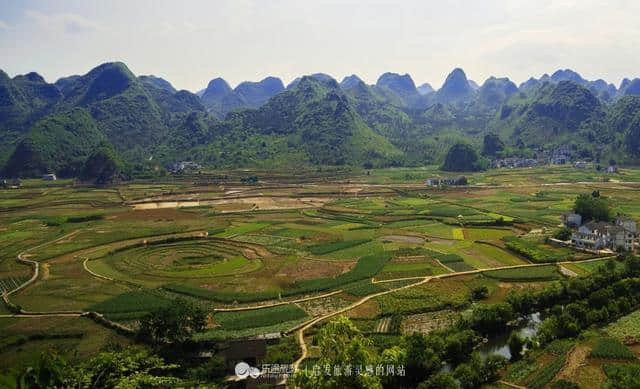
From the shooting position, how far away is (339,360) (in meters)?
15.3

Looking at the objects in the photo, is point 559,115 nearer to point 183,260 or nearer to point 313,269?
point 313,269

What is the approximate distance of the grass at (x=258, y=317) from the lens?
1277 inches

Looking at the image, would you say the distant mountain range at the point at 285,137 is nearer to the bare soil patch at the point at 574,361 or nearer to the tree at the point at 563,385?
the bare soil patch at the point at 574,361

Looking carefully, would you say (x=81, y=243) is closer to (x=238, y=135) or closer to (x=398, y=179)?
(x=398, y=179)

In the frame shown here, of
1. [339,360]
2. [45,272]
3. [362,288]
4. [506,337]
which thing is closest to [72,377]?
[339,360]

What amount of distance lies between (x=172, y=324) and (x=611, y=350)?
88.3ft

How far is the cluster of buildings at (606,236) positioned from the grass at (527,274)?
30.7 ft

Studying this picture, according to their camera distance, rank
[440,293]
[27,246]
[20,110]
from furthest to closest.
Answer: [20,110]
[27,246]
[440,293]

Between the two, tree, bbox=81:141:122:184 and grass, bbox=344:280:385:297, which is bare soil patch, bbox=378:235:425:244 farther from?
tree, bbox=81:141:122:184

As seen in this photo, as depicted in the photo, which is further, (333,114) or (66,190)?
(333,114)

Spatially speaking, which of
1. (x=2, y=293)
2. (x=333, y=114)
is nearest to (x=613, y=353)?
(x=2, y=293)

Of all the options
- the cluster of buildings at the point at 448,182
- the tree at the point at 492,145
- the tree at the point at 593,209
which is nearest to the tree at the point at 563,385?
the tree at the point at 593,209

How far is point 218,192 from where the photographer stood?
104 m

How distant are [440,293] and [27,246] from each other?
170 feet
